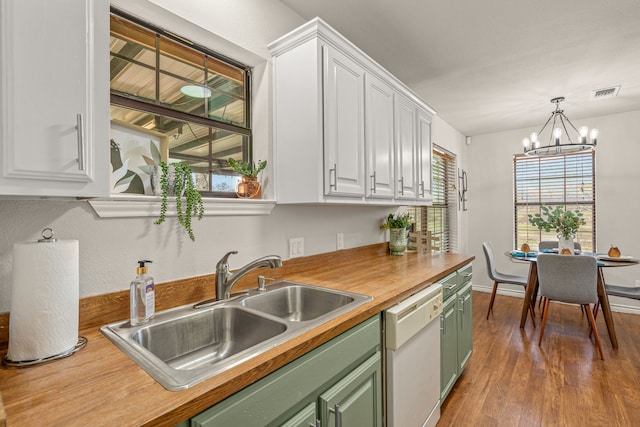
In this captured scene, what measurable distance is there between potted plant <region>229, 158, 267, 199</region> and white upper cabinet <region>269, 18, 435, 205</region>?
116 millimetres

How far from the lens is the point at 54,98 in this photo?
2.53 ft

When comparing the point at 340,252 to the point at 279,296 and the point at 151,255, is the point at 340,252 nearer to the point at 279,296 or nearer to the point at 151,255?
the point at 279,296

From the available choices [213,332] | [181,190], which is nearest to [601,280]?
[213,332]

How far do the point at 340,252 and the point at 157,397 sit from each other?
5.68 ft

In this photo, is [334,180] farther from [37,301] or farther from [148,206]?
[37,301]

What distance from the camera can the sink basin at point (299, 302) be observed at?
4.99 feet

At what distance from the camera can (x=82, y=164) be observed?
812 mm

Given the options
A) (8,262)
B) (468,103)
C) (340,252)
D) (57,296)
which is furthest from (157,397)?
(468,103)

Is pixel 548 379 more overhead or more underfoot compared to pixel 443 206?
more underfoot

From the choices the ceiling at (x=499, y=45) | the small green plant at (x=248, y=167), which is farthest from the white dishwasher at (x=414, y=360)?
the ceiling at (x=499, y=45)

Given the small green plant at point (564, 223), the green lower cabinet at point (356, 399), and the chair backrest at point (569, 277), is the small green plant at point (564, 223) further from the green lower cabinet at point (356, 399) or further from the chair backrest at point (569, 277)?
the green lower cabinet at point (356, 399)

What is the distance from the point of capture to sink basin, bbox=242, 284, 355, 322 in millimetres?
1521

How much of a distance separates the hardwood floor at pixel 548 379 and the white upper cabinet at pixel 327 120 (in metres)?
1.56

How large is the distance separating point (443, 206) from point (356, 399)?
3845 millimetres
